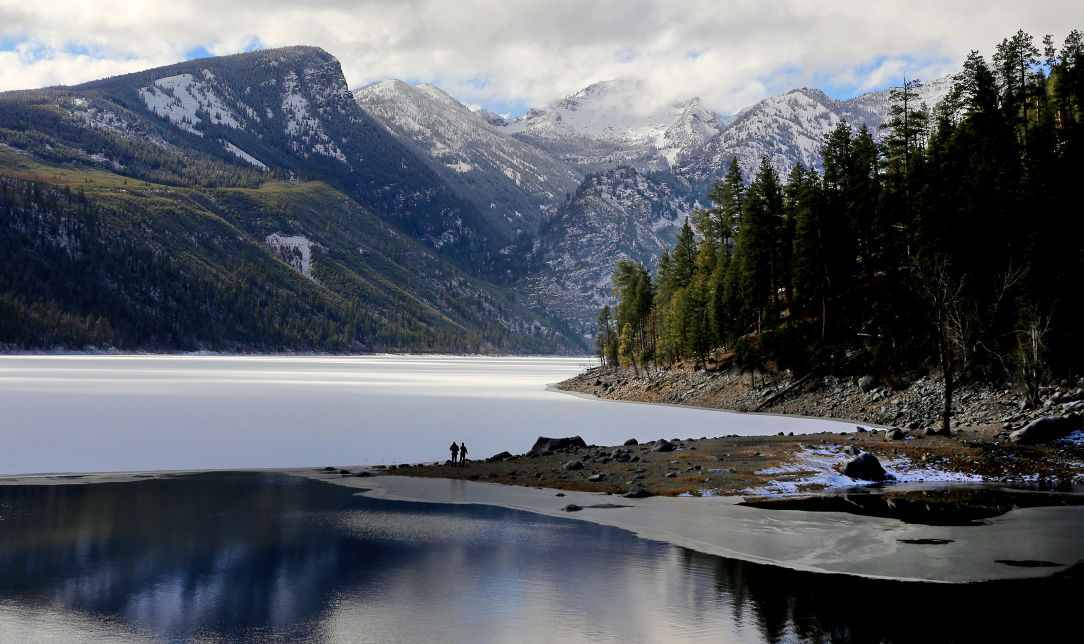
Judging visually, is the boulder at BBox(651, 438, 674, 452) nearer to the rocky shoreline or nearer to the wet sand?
the rocky shoreline

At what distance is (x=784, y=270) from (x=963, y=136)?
19.9m

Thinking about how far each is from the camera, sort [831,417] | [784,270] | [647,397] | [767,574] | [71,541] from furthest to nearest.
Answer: [647,397] → [784,270] → [831,417] → [71,541] → [767,574]

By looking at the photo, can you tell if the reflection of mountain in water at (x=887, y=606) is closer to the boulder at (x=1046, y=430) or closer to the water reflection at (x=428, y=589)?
the water reflection at (x=428, y=589)

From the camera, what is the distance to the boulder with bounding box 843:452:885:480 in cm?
3503

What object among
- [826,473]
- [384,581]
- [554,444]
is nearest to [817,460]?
[826,473]

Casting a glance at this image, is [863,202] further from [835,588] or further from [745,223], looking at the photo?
[835,588]

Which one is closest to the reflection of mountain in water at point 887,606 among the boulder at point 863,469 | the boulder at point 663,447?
the boulder at point 863,469

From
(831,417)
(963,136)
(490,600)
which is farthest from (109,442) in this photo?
(963,136)

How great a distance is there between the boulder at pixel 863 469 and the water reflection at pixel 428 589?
1514 centimetres

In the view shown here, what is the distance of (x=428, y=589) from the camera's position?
18.5m

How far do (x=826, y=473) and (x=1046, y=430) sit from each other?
48.8 feet

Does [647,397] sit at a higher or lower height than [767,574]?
higher

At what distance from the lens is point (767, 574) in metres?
19.8

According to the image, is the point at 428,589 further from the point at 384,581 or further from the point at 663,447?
the point at 663,447
